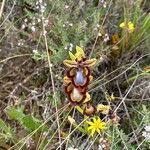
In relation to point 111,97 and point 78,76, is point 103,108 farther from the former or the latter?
point 78,76

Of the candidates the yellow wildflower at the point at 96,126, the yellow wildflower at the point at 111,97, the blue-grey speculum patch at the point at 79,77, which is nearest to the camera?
the blue-grey speculum patch at the point at 79,77

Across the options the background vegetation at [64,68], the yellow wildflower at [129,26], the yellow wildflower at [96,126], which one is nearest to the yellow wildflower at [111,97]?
the background vegetation at [64,68]

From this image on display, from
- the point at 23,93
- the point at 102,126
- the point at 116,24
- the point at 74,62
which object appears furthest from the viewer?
the point at 116,24

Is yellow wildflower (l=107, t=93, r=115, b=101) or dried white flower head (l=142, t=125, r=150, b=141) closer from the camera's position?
dried white flower head (l=142, t=125, r=150, b=141)

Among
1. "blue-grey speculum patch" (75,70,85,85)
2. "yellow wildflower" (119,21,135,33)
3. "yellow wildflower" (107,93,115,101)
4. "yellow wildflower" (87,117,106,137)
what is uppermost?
"yellow wildflower" (119,21,135,33)

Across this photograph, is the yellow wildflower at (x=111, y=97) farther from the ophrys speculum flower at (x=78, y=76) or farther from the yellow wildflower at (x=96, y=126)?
the ophrys speculum flower at (x=78, y=76)

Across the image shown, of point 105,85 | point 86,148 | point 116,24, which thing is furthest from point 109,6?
point 86,148

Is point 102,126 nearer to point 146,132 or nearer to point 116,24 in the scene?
point 146,132

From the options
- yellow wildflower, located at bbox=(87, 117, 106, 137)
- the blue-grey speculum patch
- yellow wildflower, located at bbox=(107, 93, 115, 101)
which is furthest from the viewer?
yellow wildflower, located at bbox=(107, 93, 115, 101)

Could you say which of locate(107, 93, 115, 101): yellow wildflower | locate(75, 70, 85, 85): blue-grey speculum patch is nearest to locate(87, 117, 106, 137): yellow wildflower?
locate(107, 93, 115, 101): yellow wildflower

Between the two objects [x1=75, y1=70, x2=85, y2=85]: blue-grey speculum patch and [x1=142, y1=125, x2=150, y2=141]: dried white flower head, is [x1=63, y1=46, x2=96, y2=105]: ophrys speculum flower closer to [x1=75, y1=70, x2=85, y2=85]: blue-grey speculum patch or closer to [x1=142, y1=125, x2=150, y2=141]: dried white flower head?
[x1=75, y1=70, x2=85, y2=85]: blue-grey speculum patch

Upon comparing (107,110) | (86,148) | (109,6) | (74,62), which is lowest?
(86,148)
